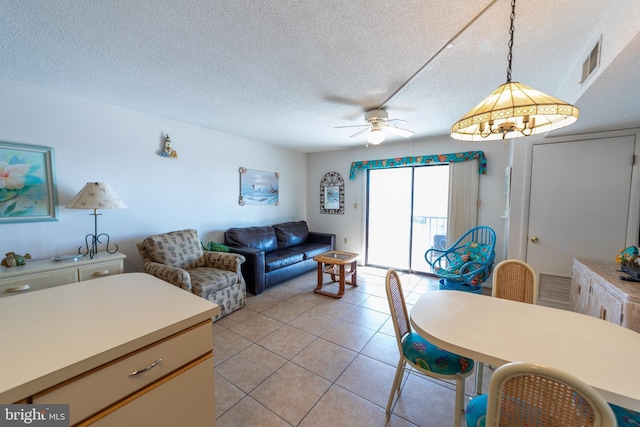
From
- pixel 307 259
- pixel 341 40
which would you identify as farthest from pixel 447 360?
pixel 307 259

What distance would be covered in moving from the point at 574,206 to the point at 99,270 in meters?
4.92

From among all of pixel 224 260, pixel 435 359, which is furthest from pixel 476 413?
pixel 224 260

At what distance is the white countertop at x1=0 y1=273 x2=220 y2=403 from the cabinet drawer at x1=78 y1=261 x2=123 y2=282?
1234 mm

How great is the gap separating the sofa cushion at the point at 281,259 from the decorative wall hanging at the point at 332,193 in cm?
150

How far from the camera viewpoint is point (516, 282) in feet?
5.80

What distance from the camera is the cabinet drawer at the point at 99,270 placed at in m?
2.19

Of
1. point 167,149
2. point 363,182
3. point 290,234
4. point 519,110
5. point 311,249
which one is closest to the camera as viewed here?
point 519,110

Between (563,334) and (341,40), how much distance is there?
205cm

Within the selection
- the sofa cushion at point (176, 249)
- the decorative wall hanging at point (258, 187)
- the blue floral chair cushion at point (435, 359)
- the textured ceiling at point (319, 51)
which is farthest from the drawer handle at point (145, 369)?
the decorative wall hanging at point (258, 187)

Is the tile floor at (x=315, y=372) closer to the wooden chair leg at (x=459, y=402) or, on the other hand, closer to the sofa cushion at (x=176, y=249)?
the wooden chair leg at (x=459, y=402)

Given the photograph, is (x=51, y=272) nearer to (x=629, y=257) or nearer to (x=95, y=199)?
(x=95, y=199)

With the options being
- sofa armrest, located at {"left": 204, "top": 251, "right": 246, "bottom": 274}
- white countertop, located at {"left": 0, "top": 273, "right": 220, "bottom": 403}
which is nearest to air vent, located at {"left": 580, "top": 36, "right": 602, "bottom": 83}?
white countertop, located at {"left": 0, "top": 273, "right": 220, "bottom": 403}

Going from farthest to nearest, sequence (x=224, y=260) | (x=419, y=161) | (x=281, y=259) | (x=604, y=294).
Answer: (x=419, y=161) < (x=281, y=259) < (x=224, y=260) < (x=604, y=294)

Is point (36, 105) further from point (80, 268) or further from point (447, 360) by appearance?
point (447, 360)
